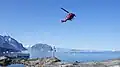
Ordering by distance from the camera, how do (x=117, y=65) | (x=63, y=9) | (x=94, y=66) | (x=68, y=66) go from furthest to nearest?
(x=68, y=66)
(x=94, y=66)
(x=117, y=65)
(x=63, y=9)

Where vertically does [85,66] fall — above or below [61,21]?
below

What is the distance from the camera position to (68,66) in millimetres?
54031

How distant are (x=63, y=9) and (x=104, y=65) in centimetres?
2697

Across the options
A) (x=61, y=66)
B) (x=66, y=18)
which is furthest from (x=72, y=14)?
(x=61, y=66)

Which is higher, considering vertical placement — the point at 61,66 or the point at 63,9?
the point at 63,9

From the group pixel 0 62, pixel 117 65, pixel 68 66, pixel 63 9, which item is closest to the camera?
pixel 63 9

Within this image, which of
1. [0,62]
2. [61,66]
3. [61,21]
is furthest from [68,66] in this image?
[0,62]

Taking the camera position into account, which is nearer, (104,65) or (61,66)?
(104,65)

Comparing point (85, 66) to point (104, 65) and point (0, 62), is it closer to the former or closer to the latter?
point (104, 65)

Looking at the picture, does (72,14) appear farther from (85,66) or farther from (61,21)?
(85,66)

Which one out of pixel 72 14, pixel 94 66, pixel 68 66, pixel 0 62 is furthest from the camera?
pixel 0 62

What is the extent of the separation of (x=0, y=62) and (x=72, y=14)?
103185mm

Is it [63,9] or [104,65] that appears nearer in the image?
[63,9]

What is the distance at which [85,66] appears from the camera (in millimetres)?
50250
